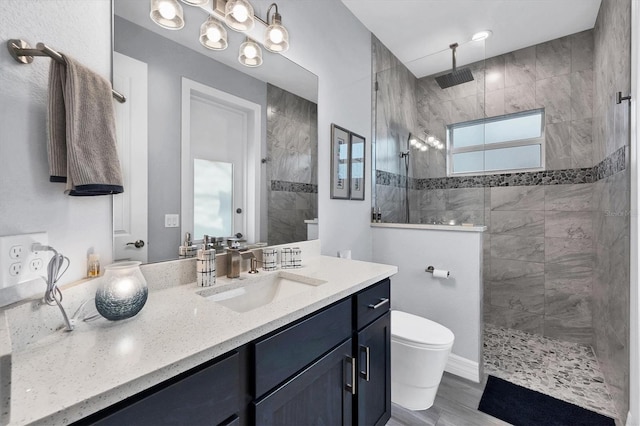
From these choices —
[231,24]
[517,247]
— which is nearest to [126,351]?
[231,24]

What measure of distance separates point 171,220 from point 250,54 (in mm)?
929

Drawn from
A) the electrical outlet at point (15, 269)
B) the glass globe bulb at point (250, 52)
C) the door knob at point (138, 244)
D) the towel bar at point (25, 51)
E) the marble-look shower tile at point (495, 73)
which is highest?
the marble-look shower tile at point (495, 73)

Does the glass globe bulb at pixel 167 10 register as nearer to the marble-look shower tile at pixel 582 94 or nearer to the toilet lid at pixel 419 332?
the toilet lid at pixel 419 332

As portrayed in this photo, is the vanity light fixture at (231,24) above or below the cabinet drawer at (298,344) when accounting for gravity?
above

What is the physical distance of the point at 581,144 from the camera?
2.57 metres

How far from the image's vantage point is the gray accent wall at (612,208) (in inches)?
61.2

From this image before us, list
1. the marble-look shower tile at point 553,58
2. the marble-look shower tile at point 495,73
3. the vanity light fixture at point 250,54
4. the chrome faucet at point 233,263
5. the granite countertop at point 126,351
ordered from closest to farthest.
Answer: the granite countertop at point 126,351
the chrome faucet at point 233,263
the vanity light fixture at point 250,54
the marble-look shower tile at point 553,58
the marble-look shower tile at point 495,73

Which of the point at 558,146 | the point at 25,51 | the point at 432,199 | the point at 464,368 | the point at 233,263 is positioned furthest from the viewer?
the point at 432,199

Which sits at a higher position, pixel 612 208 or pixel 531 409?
pixel 612 208

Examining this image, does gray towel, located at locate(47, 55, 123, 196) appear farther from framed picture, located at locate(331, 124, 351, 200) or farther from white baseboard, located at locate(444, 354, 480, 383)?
white baseboard, located at locate(444, 354, 480, 383)

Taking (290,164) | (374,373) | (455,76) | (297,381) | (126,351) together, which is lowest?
(374,373)

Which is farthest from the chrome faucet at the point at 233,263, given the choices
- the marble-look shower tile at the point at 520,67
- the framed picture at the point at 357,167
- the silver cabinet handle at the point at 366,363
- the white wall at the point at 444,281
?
the marble-look shower tile at the point at 520,67

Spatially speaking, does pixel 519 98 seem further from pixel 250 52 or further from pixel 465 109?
pixel 250 52

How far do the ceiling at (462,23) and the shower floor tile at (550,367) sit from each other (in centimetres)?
251
